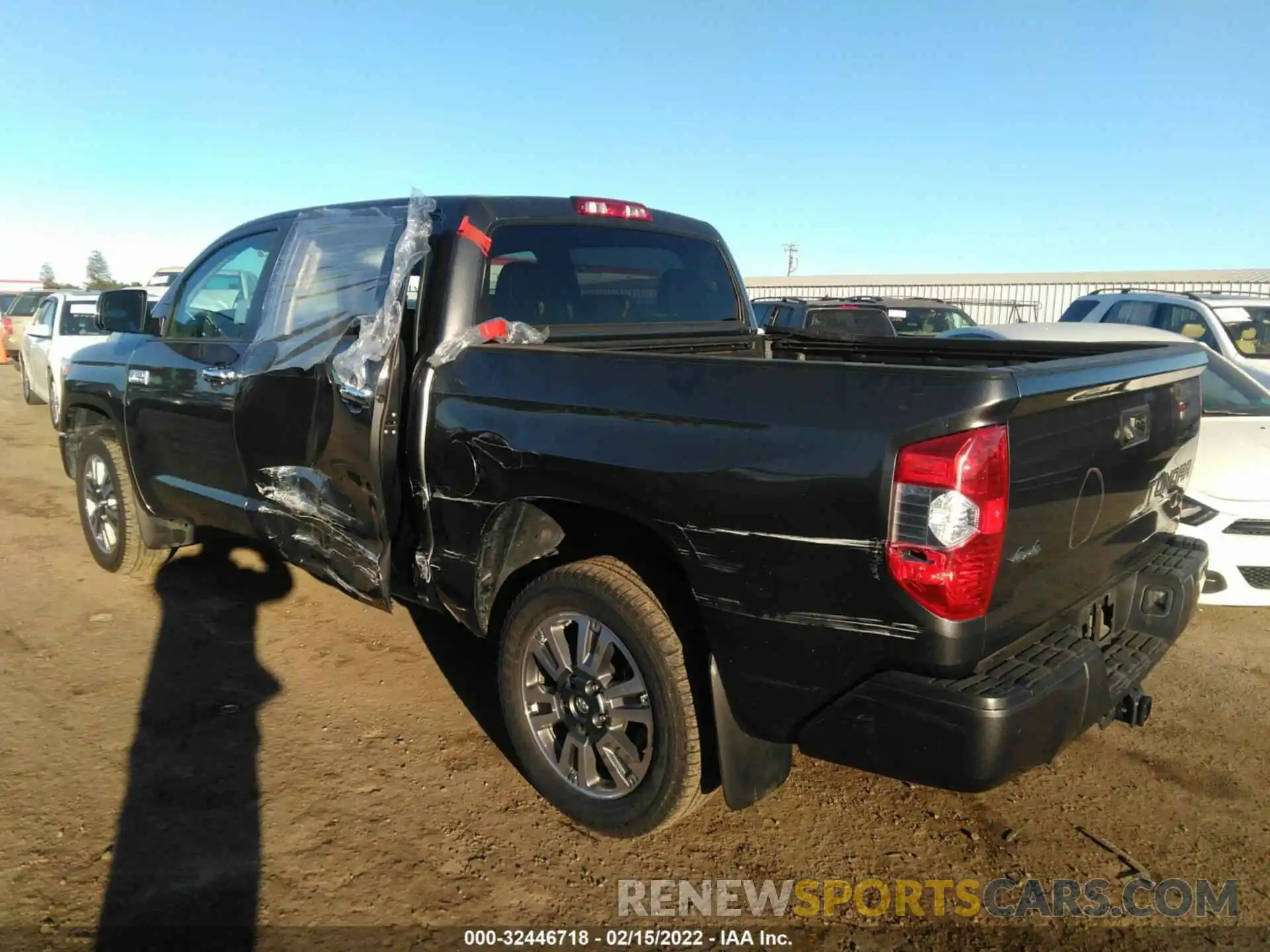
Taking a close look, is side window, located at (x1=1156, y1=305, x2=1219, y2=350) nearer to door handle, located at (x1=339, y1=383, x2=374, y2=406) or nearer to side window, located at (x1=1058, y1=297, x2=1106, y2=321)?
side window, located at (x1=1058, y1=297, x2=1106, y2=321)

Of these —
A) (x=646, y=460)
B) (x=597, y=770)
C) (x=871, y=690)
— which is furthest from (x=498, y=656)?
(x=871, y=690)

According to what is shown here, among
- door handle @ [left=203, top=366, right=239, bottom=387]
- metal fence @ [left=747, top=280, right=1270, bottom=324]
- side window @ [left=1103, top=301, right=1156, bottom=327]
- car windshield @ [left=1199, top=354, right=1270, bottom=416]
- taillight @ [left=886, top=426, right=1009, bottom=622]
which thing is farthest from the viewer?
metal fence @ [left=747, top=280, right=1270, bottom=324]

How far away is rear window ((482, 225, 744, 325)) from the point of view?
3566 millimetres

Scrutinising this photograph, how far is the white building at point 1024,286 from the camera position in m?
25.8

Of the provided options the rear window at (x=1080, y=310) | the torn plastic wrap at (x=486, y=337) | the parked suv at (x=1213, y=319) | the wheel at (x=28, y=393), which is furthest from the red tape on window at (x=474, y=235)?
the wheel at (x=28, y=393)

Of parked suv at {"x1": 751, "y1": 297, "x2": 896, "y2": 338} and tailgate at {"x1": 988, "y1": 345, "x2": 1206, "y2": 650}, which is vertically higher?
parked suv at {"x1": 751, "y1": 297, "x2": 896, "y2": 338}

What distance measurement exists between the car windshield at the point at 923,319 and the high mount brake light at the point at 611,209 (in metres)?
10.7

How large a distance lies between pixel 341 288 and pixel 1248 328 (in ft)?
33.6

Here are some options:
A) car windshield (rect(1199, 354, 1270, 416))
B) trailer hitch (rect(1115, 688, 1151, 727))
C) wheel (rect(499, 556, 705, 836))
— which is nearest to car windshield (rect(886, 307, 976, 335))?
car windshield (rect(1199, 354, 1270, 416))

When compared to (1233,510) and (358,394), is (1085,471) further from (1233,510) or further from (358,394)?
(1233,510)

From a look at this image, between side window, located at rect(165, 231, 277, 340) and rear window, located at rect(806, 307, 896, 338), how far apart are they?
8142mm

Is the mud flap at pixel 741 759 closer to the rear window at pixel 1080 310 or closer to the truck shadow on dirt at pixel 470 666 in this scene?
the truck shadow on dirt at pixel 470 666

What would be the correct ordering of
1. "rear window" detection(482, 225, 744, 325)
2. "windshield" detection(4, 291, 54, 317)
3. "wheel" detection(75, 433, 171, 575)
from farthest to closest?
"windshield" detection(4, 291, 54, 317) < "wheel" detection(75, 433, 171, 575) < "rear window" detection(482, 225, 744, 325)

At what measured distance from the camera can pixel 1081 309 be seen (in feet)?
40.2
